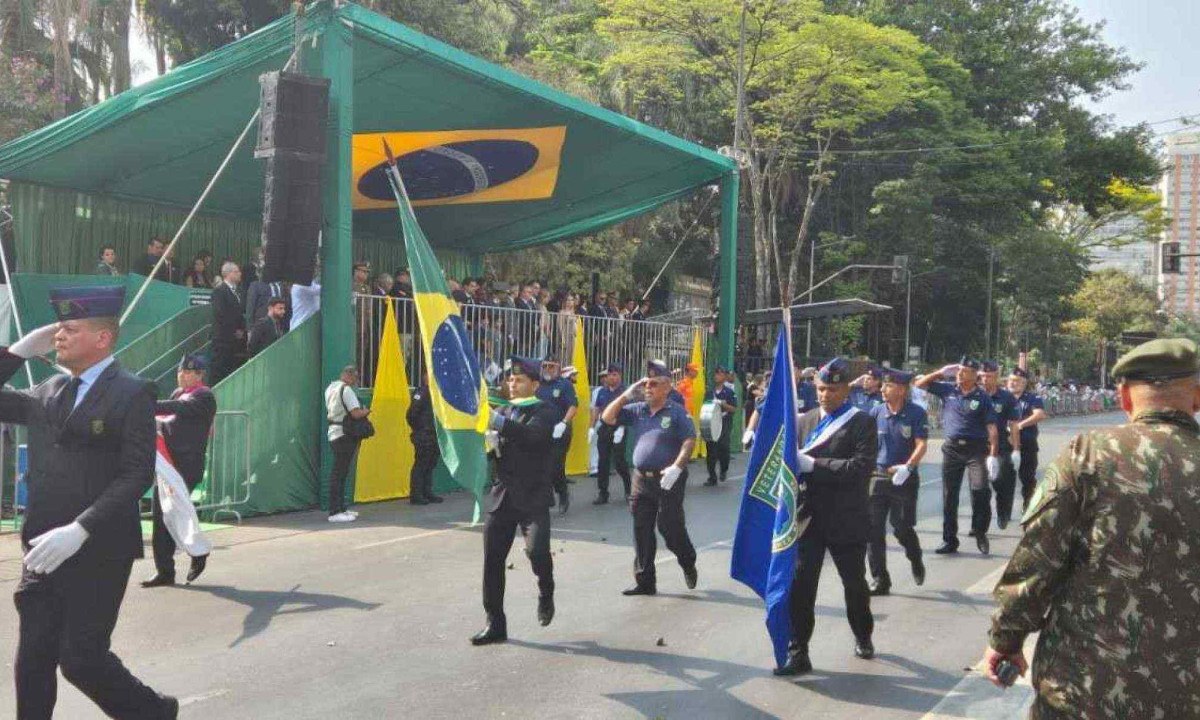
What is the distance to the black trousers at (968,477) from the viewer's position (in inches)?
428

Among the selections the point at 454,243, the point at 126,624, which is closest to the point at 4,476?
the point at 126,624

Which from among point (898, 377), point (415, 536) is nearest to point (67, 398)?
point (898, 377)

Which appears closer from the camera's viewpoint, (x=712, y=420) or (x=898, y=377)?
(x=898, y=377)

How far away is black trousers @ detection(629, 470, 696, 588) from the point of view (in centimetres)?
862

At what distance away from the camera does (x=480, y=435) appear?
9.24 metres

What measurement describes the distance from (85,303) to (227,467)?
843 centimetres

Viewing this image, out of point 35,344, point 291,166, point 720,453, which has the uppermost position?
point 291,166

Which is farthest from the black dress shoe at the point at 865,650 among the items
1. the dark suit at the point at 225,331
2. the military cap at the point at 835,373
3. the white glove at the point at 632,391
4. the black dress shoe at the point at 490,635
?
the dark suit at the point at 225,331

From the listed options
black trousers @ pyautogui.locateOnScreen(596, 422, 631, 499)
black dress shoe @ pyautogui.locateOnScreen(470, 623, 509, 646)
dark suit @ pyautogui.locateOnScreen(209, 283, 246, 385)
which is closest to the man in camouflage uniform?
black dress shoe @ pyautogui.locateOnScreen(470, 623, 509, 646)

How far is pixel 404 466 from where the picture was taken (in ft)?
48.5

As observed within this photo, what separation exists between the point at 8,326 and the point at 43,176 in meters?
4.28

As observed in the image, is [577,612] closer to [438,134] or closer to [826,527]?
[826,527]

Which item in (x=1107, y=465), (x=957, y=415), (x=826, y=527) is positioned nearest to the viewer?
(x=1107, y=465)

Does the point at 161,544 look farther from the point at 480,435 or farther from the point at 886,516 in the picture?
the point at 886,516
